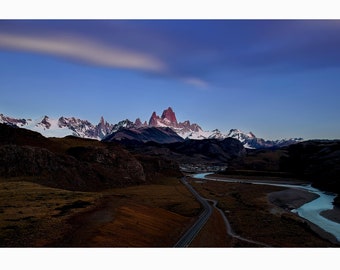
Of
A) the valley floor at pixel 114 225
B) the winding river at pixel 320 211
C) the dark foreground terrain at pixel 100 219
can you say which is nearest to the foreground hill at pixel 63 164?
the dark foreground terrain at pixel 100 219

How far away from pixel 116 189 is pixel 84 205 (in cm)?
7739

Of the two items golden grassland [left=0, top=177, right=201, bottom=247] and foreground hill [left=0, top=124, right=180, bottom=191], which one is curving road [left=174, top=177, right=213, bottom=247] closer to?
golden grassland [left=0, top=177, right=201, bottom=247]

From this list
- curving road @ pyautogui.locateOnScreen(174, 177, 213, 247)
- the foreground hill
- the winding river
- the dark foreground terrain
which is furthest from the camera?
the foreground hill

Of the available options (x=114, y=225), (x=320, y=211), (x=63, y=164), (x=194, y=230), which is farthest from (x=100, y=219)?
(x=63, y=164)

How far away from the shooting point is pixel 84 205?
3199 inches

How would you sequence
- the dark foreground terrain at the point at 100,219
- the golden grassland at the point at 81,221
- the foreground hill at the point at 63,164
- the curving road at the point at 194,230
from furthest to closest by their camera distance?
→ 1. the foreground hill at the point at 63,164
2. the curving road at the point at 194,230
3. the dark foreground terrain at the point at 100,219
4. the golden grassland at the point at 81,221

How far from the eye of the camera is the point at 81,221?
65.0 metres

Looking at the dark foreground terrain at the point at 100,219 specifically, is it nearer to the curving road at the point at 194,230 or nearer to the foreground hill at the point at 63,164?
the foreground hill at the point at 63,164

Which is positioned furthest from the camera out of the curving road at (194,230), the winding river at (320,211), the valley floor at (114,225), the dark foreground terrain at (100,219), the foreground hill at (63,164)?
the foreground hill at (63,164)

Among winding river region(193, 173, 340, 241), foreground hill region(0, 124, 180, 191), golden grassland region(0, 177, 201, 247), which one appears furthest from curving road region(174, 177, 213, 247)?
foreground hill region(0, 124, 180, 191)

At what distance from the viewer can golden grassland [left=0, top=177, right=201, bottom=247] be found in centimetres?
5550

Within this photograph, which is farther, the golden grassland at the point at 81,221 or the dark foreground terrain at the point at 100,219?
the dark foreground terrain at the point at 100,219

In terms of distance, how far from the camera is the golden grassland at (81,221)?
55.5 metres

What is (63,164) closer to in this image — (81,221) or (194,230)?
(81,221)
